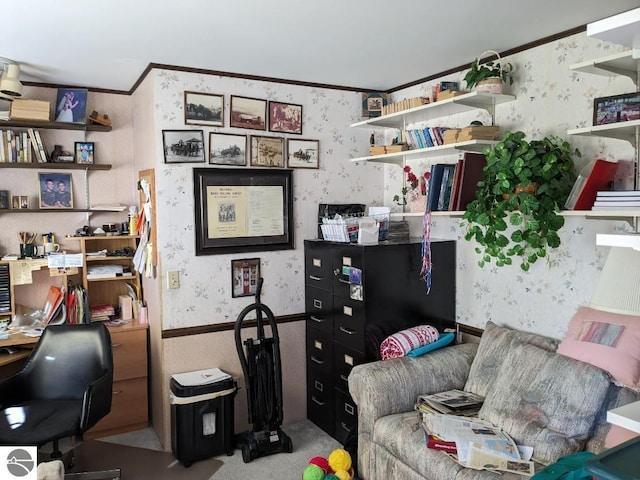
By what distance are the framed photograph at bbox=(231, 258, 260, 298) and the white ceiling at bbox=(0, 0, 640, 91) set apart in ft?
4.10

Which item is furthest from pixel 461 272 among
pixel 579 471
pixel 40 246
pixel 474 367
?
pixel 40 246

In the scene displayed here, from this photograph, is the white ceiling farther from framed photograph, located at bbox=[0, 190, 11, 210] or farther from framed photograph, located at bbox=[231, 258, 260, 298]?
framed photograph, located at bbox=[231, 258, 260, 298]

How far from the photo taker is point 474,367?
2906 mm

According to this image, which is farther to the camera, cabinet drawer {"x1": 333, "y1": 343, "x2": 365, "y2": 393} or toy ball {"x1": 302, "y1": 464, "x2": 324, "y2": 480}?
cabinet drawer {"x1": 333, "y1": 343, "x2": 365, "y2": 393}

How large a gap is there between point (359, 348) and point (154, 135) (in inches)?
71.6

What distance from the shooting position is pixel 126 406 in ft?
11.8

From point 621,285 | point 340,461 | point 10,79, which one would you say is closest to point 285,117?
point 10,79

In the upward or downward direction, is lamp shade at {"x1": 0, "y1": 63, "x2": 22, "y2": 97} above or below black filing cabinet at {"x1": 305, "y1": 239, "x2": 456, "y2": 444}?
above

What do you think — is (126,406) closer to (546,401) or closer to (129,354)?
(129,354)

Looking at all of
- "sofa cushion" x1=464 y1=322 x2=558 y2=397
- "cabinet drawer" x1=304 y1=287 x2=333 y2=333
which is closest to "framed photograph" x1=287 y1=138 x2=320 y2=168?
"cabinet drawer" x1=304 y1=287 x2=333 y2=333

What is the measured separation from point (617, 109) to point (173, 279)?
8.40ft

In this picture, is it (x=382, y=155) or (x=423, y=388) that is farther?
(x=382, y=155)

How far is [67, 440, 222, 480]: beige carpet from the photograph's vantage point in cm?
305

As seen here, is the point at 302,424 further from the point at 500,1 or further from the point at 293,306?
the point at 500,1
